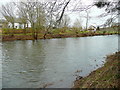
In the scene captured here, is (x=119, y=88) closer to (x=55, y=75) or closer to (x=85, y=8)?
(x=85, y=8)

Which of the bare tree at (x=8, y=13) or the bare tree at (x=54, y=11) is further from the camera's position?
the bare tree at (x=8, y=13)

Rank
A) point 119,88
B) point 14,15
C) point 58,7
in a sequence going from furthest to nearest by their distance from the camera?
point 14,15
point 58,7
point 119,88

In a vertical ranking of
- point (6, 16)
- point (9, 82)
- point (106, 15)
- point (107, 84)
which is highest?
point (6, 16)

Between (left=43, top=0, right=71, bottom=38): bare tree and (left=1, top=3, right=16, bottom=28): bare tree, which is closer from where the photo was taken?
(left=43, top=0, right=71, bottom=38): bare tree

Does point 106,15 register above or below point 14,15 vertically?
below

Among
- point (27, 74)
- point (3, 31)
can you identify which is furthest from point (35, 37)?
point (27, 74)

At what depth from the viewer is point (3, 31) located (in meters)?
32.0

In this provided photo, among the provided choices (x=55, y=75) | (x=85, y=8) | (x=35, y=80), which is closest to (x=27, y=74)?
(x=35, y=80)

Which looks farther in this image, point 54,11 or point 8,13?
point 8,13

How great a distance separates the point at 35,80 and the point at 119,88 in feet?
13.6

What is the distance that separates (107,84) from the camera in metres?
3.34

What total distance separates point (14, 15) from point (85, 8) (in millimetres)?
33010

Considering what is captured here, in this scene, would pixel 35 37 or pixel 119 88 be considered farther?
pixel 35 37

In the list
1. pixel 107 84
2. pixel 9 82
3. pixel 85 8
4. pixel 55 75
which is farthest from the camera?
pixel 55 75
